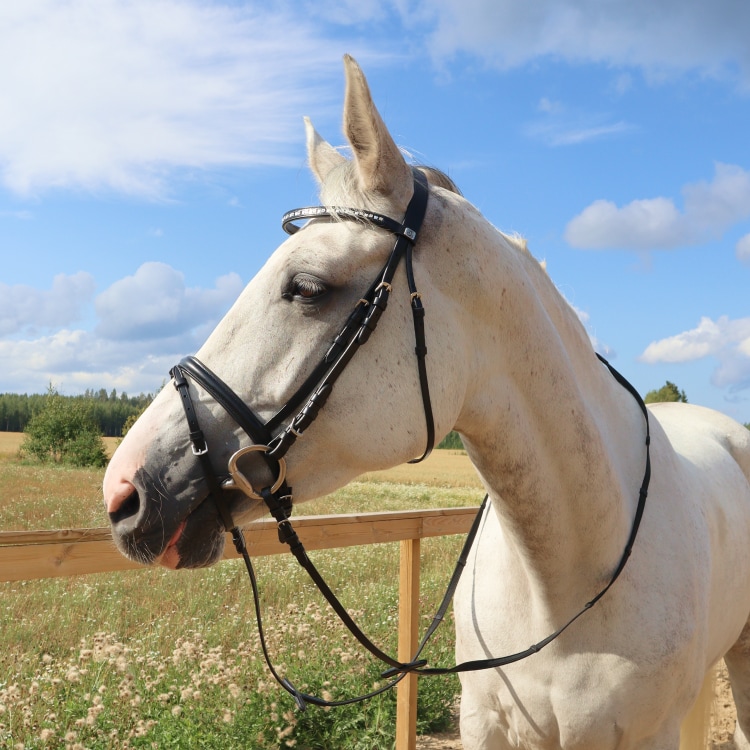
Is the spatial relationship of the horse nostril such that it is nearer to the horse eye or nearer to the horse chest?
the horse eye

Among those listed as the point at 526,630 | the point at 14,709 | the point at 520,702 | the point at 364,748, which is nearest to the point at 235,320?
the point at 526,630

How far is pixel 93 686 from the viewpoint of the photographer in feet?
12.2

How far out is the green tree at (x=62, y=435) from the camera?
39656mm

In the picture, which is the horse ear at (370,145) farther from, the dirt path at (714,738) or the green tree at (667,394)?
the green tree at (667,394)

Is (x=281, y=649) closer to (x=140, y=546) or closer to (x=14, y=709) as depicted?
(x=14, y=709)

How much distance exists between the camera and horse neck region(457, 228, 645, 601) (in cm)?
182

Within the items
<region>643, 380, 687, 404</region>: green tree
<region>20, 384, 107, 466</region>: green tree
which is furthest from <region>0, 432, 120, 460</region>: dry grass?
<region>643, 380, 687, 404</region>: green tree

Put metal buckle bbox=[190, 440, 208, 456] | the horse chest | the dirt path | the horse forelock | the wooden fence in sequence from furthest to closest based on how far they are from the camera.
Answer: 1. the dirt path
2. the wooden fence
3. the horse chest
4. the horse forelock
5. metal buckle bbox=[190, 440, 208, 456]

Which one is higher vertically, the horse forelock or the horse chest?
the horse forelock

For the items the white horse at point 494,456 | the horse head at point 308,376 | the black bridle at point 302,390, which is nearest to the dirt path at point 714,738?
the white horse at point 494,456

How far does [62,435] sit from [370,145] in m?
44.5

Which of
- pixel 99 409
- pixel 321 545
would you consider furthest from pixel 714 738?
pixel 99 409

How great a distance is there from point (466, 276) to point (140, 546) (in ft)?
3.38

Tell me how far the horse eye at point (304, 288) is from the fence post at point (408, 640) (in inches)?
104
